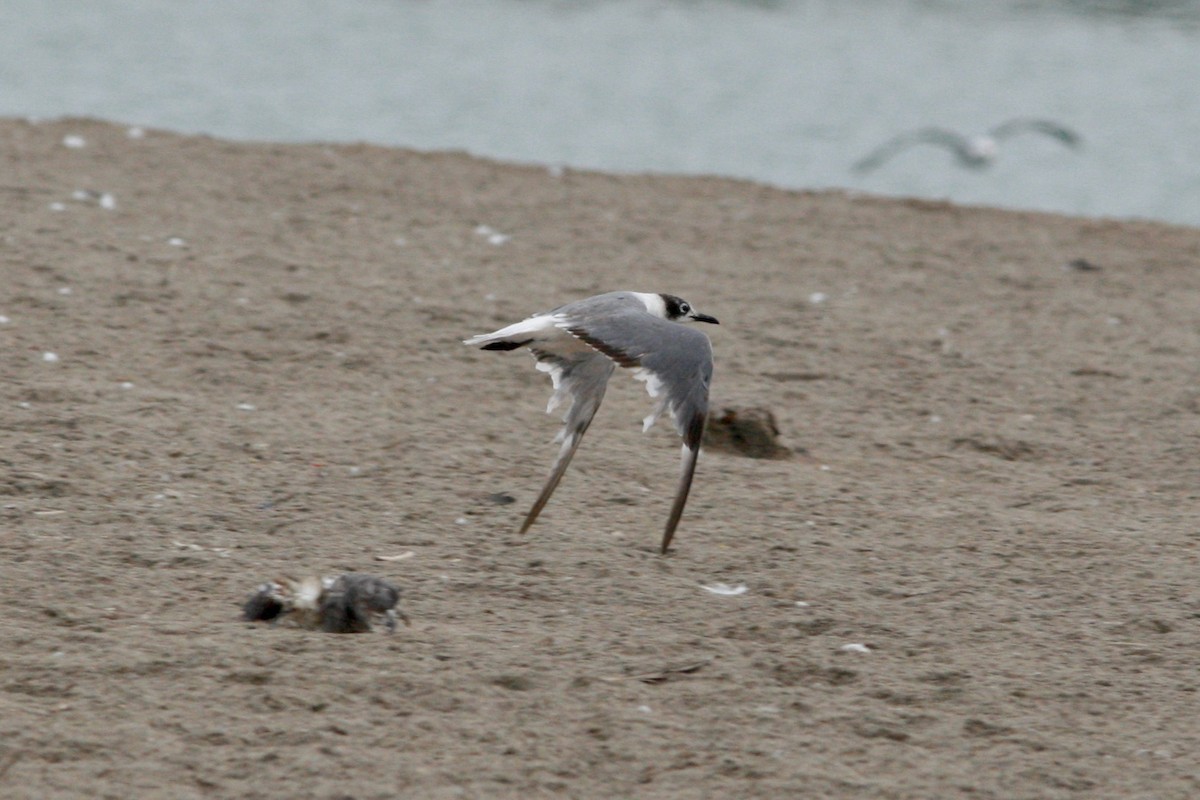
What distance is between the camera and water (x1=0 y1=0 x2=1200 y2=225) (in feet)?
40.3

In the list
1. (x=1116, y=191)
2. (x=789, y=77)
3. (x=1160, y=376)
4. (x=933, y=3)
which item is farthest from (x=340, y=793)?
(x=933, y=3)

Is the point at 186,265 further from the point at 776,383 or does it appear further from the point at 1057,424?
the point at 1057,424

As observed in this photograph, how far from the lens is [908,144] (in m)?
12.8

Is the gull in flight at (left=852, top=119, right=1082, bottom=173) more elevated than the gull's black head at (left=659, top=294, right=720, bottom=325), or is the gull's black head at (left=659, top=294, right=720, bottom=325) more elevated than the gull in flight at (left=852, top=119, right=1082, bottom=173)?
the gull in flight at (left=852, top=119, right=1082, bottom=173)

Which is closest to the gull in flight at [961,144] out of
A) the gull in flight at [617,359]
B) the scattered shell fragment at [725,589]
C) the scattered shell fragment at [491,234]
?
the scattered shell fragment at [491,234]

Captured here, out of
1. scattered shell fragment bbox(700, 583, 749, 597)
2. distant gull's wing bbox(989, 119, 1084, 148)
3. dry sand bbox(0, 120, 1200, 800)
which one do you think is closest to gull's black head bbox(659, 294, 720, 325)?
dry sand bbox(0, 120, 1200, 800)

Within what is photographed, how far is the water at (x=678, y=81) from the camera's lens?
40.3 ft

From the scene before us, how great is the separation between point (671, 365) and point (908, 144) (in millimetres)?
9075

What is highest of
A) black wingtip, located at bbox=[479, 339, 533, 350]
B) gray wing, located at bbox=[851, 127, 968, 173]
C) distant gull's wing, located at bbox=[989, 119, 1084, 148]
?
distant gull's wing, located at bbox=[989, 119, 1084, 148]

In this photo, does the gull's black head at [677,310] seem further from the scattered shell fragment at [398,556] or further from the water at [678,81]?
the water at [678,81]

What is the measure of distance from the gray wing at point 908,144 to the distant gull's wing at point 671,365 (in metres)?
→ 8.34

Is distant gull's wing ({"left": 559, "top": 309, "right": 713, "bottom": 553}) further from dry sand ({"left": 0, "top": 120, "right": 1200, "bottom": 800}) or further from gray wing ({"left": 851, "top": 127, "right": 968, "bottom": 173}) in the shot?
gray wing ({"left": 851, "top": 127, "right": 968, "bottom": 173})

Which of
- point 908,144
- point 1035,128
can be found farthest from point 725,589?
point 1035,128

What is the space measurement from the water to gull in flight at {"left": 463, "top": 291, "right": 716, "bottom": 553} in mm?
6380
